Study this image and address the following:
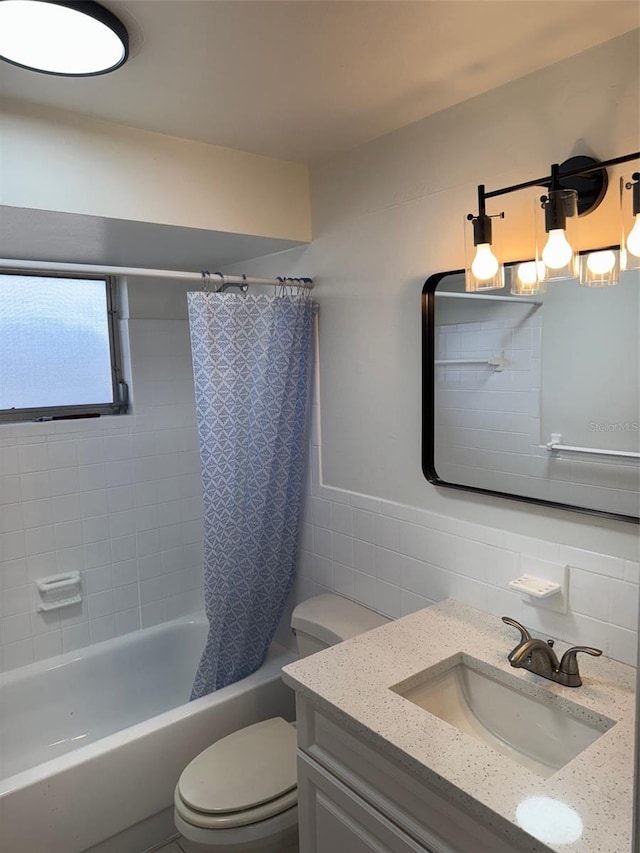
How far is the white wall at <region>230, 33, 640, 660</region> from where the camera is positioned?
135 cm

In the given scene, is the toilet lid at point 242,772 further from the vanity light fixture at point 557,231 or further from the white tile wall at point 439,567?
the vanity light fixture at point 557,231

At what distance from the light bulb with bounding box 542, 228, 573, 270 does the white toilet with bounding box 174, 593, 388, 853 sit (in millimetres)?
1285

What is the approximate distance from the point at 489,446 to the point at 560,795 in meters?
0.87

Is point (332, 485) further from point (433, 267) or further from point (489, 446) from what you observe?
point (433, 267)

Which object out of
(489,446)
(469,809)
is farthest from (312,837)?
(489,446)

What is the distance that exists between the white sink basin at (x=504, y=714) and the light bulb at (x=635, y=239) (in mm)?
956

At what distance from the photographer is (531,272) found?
1.39 m

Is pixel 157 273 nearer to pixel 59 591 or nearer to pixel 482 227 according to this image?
pixel 482 227

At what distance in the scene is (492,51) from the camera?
1.32m

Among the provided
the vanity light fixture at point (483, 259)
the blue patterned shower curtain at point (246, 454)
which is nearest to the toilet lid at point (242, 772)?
the blue patterned shower curtain at point (246, 454)

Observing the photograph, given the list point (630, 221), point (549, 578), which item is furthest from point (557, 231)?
point (549, 578)

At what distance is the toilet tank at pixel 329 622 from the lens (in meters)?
1.92

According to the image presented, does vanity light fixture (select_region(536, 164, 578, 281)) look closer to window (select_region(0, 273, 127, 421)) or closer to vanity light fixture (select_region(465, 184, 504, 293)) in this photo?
vanity light fixture (select_region(465, 184, 504, 293))

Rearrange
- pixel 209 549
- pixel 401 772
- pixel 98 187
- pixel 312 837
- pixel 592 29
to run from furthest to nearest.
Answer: pixel 209 549 → pixel 98 187 → pixel 312 837 → pixel 592 29 → pixel 401 772
